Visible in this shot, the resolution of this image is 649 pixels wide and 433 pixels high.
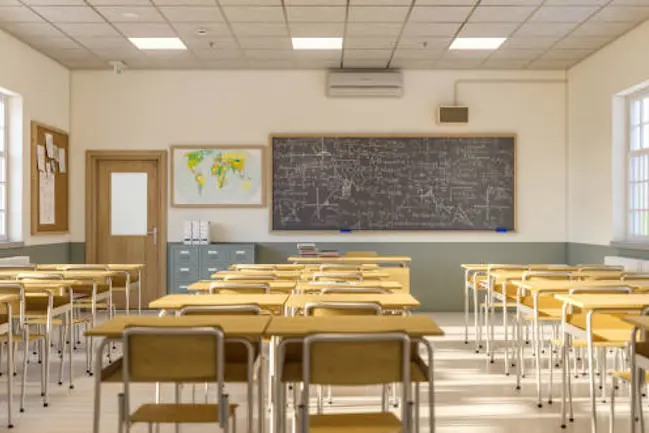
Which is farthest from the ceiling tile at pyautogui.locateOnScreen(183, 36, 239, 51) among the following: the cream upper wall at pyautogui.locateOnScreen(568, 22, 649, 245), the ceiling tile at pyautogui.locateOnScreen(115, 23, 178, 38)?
the cream upper wall at pyautogui.locateOnScreen(568, 22, 649, 245)

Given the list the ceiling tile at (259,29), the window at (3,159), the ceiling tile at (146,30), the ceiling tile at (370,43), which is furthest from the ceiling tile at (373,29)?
the window at (3,159)

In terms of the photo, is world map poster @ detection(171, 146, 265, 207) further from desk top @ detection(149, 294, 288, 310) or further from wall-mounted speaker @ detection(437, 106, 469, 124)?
desk top @ detection(149, 294, 288, 310)

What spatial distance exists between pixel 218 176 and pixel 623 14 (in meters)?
5.31

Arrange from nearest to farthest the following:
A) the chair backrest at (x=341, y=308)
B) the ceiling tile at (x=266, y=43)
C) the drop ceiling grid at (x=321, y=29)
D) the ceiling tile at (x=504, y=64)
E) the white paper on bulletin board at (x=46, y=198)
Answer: the chair backrest at (x=341, y=308) < the drop ceiling grid at (x=321, y=29) < the ceiling tile at (x=266, y=43) < the white paper on bulletin board at (x=46, y=198) < the ceiling tile at (x=504, y=64)

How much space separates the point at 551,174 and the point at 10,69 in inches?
268

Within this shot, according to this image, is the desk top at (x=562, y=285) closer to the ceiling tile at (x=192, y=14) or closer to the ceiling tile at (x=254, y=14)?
the ceiling tile at (x=254, y=14)

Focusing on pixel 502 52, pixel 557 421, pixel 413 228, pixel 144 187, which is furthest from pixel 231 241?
pixel 557 421

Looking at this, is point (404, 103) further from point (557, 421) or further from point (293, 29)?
point (557, 421)

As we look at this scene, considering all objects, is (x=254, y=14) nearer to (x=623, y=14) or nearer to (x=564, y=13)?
(x=564, y=13)

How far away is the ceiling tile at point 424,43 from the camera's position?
8812 millimetres

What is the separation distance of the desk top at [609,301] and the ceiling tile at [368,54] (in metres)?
5.59

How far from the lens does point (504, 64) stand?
10125mm

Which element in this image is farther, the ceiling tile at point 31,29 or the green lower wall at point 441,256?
the green lower wall at point 441,256

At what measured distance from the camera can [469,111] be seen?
410 inches
